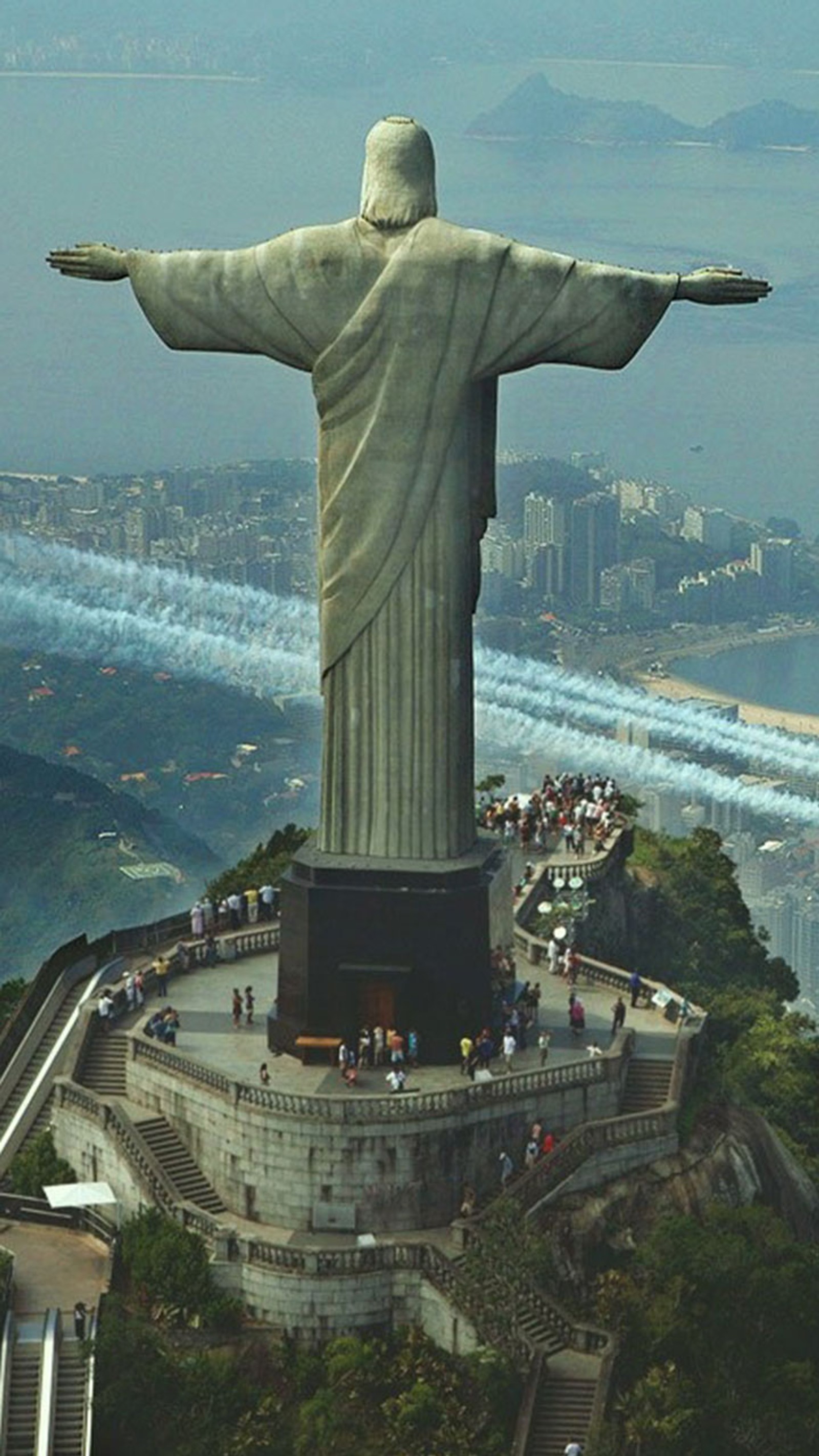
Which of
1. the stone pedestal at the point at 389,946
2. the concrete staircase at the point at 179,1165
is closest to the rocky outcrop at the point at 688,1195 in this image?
the stone pedestal at the point at 389,946

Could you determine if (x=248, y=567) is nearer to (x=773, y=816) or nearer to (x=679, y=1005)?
(x=773, y=816)

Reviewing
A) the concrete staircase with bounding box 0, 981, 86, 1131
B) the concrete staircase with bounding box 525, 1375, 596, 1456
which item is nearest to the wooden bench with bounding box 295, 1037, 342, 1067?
the concrete staircase with bounding box 0, 981, 86, 1131

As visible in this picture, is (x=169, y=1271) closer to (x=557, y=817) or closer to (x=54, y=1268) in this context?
(x=54, y=1268)

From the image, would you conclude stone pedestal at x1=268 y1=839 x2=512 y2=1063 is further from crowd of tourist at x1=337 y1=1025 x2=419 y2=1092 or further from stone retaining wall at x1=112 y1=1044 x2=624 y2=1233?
stone retaining wall at x1=112 y1=1044 x2=624 y2=1233

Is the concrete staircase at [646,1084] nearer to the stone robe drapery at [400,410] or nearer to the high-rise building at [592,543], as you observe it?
the stone robe drapery at [400,410]

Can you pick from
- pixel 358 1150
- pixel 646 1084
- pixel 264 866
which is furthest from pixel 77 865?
pixel 358 1150

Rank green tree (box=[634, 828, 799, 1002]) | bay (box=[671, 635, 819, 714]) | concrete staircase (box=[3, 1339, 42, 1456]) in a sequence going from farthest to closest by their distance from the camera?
bay (box=[671, 635, 819, 714]), green tree (box=[634, 828, 799, 1002]), concrete staircase (box=[3, 1339, 42, 1456])
